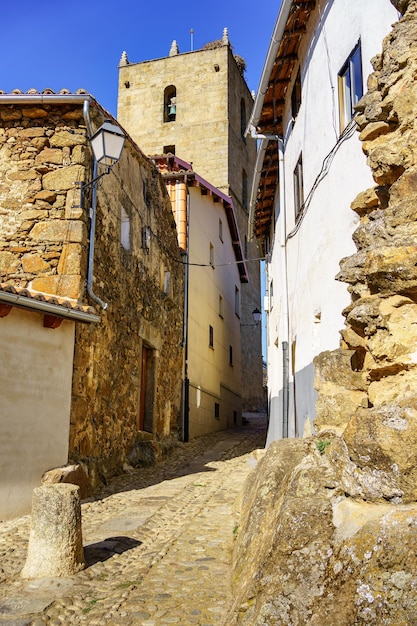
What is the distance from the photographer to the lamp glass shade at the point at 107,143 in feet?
26.0

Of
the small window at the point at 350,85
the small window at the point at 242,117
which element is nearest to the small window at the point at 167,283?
the small window at the point at 350,85

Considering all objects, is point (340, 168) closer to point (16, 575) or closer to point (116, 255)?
point (116, 255)

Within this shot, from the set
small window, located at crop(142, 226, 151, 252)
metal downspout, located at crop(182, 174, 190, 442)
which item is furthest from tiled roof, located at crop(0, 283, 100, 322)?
metal downspout, located at crop(182, 174, 190, 442)

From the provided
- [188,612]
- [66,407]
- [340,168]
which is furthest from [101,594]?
[340,168]

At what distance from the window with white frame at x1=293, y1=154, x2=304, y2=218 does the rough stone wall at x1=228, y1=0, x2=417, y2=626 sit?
531cm

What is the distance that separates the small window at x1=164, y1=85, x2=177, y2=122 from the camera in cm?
2705

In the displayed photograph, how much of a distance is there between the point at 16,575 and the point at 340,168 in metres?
5.31

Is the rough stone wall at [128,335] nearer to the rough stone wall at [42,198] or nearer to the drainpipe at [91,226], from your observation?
the drainpipe at [91,226]

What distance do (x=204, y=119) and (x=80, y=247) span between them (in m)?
19.7

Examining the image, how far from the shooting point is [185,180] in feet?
50.9

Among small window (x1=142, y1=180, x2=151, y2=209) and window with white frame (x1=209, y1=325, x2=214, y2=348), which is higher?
small window (x1=142, y1=180, x2=151, y2=209)

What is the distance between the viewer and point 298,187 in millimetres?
9477

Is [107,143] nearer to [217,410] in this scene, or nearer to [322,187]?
[322,187]

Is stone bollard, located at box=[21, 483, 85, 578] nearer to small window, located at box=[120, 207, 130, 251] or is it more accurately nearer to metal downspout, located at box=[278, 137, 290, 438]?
metal downspout, located at box=[278, 137, 290, 438]
